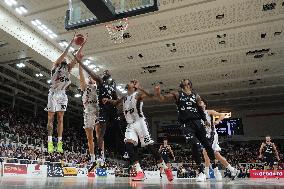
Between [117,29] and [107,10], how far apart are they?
9.04 meters

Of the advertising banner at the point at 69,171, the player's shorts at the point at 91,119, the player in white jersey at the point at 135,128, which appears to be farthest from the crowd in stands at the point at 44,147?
the player in white jersey at the point at 135,128

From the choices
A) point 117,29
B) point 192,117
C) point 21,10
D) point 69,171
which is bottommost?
point 69,171

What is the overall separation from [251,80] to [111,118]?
2233cm

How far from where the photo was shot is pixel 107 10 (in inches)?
388

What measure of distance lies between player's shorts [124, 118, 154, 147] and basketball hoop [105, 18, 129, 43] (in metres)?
11.0

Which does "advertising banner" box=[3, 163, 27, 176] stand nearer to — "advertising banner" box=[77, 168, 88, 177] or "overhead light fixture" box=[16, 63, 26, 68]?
"advertising banner" box=[77, 168, 88, 177]

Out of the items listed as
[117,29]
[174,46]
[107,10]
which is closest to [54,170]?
[117,29]

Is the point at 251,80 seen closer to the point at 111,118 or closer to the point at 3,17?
the point at 3,17

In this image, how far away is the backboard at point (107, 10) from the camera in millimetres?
9727

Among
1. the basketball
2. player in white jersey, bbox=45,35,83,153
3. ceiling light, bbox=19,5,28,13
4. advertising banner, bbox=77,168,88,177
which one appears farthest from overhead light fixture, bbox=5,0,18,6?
the basketball

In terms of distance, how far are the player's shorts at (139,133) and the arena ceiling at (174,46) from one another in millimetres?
10266

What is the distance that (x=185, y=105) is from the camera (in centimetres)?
766

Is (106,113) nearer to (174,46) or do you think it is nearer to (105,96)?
(105,96)

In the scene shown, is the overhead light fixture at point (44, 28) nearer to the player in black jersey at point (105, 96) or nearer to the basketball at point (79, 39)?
the basketball at point (79, 39)
